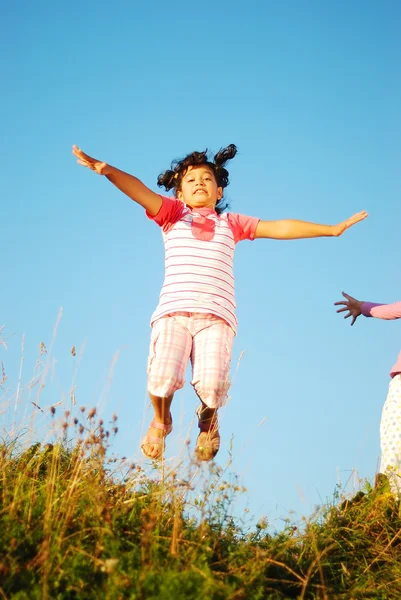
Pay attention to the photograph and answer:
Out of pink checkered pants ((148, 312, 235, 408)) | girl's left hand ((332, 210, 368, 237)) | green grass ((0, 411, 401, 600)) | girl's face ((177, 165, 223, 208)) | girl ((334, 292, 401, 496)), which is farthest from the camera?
girl's face ((177, 165, 223, 208))

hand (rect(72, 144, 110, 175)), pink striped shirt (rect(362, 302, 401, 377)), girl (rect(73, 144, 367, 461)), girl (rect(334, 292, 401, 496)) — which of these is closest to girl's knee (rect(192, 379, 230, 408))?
girl (rect(73, 144, 367, 461))

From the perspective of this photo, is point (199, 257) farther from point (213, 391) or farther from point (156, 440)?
point (156, 440)

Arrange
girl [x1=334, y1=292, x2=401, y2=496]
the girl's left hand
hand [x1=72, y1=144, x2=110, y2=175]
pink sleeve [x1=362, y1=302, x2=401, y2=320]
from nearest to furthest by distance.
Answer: girl [x1=334, y1=292, x2=401, y2=496] < hand [x1=72, y1=144, x2=110, y2=175] < the girl's left hand < pink sleeve [x1=362, y1=302, x2=401, y2=320]

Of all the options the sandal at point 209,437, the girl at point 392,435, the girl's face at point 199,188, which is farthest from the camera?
the girl's face at point 199,188

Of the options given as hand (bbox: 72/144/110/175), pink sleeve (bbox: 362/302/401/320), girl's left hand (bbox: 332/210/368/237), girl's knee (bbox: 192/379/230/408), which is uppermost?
hand (bbox: 72/144/110/175)

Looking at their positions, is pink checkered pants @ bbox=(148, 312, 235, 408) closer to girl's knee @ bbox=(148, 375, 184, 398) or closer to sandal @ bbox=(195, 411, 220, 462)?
girl's knee @ bbox=(148, 375, 184, 398)

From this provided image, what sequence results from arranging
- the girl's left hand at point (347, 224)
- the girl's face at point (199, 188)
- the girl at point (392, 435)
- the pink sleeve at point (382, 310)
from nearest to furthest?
1. the girl at point (392, 435)
2. the girl's left hand at point (347, 224)
3. the pink sleeve at point (382, 310)
4. the girl's face at point (199, 188)

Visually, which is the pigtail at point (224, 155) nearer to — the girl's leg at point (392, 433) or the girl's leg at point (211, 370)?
the girl's leg at point (211, 370)

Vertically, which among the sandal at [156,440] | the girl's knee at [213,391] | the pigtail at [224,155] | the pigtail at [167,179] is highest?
the pigtail at [224,155]

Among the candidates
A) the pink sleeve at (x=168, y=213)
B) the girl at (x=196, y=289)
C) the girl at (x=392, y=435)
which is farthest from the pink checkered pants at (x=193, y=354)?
the girl at (x=392, y=435)

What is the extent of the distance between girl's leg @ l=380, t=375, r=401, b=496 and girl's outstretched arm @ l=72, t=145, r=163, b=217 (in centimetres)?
268

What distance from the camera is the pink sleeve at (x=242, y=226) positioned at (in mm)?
6613

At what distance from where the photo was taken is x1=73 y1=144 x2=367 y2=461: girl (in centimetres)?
576

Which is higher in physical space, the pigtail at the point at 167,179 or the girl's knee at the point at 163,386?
the pigtail at the point at 167,179
